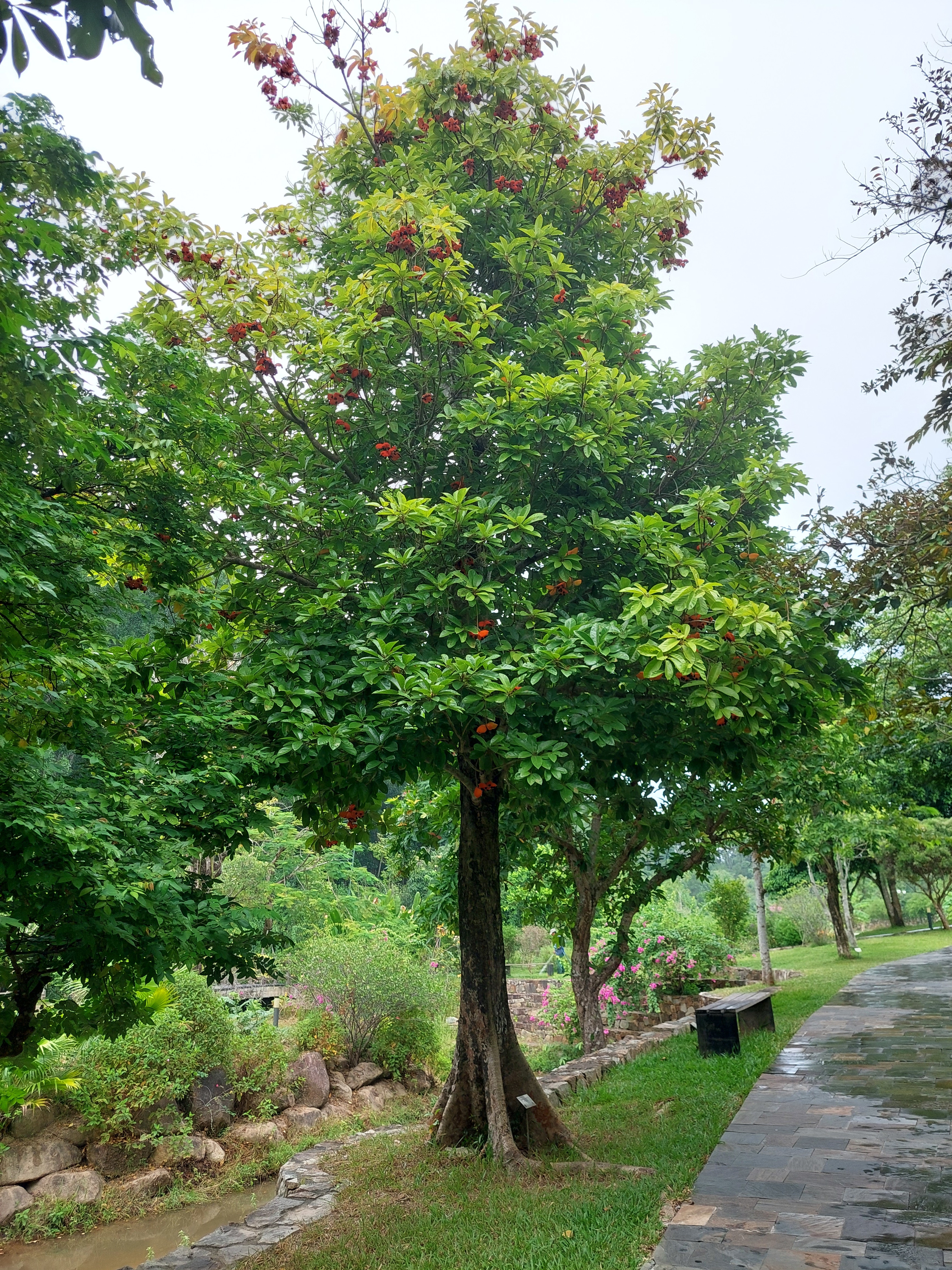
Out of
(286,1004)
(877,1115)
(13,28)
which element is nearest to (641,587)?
(13,28)

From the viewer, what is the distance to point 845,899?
84.4 feet

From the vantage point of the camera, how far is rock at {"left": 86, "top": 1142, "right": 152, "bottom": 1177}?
36.4 feet

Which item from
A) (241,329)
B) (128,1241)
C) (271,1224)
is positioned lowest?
(128,1241)

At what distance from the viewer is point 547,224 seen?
7414mm

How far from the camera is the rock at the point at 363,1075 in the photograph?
14.1 meters

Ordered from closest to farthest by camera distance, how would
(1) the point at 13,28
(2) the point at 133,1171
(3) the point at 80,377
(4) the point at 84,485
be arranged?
(1) the point at 13,28
(3) the point at 80,377
(4) the point at 84,485
(2) the point at 133,1171

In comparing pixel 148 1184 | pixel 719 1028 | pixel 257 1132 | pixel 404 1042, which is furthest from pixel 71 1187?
pixel 719 1028

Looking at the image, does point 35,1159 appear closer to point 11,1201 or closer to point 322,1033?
point 11,1201

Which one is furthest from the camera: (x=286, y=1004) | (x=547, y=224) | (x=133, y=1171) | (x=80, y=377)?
(x=286, y=1004)

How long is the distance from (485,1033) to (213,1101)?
24.0 ft

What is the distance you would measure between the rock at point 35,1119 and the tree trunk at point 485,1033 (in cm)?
654

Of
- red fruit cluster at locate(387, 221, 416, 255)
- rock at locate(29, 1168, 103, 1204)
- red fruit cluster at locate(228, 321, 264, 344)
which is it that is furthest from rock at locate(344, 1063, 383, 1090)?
red fruit cluster at locate(387, 221, 416, 255)

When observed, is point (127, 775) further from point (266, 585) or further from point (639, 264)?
point (639, 264)

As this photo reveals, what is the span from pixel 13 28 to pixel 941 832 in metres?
33.6
